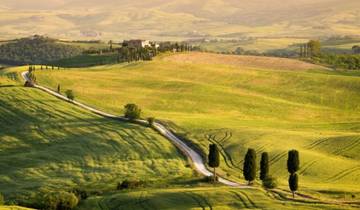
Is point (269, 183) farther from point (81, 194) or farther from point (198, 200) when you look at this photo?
point (81, 194)

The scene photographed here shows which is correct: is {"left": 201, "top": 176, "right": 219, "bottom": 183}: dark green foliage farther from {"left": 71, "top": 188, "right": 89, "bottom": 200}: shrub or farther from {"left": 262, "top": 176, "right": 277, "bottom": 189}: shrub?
{"left": 71, "top": 188, "right": 89, "bottom": 200}: shrub

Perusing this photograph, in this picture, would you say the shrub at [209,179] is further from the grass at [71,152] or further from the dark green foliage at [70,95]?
the dark green foliage at [70,95]

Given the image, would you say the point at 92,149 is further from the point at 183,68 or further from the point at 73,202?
the point at 183,68

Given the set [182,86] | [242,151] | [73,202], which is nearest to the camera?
[73,202]

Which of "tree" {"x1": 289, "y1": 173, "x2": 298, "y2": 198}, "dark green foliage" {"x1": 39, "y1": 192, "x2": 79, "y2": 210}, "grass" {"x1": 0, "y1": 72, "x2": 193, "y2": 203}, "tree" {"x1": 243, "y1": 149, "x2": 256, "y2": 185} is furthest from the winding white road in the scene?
"dark green foliage" {"x1": 39, "y1": 192, "x2": 79, "y2": 210}

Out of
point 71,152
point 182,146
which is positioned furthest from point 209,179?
point 71,152

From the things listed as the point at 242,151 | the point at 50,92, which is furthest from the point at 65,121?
the point at 242,151

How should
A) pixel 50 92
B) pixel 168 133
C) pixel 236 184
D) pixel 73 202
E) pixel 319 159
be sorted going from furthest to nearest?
pixel 50 92, pixel 168 133, pixel 319 159, pixel 236 184, pixel 73 202
